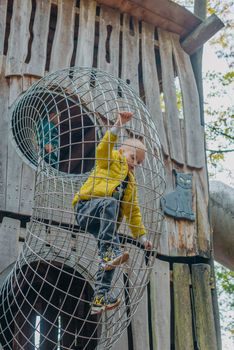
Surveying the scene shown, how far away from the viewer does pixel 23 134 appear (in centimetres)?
694

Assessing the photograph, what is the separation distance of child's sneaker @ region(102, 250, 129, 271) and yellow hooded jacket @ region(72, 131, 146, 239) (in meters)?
0.34

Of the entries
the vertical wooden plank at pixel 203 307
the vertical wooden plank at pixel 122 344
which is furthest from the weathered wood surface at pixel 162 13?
the vertical wooden plank at pixel 122 344

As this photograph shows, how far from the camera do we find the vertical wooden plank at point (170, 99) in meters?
8.21

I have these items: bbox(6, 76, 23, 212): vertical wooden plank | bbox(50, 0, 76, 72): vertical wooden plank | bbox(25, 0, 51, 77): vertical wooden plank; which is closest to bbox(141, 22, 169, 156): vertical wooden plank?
bbox(50, 0, 76, 72): vertical wooden plank

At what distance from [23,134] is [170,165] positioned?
1984 mm

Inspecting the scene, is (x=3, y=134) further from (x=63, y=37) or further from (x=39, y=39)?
(x=63, y=37)

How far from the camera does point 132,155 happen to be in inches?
213

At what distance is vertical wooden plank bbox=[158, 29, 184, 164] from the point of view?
8.21 meters

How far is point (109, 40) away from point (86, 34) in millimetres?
408

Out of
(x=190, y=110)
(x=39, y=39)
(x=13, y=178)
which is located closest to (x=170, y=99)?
(x=190, y=110)

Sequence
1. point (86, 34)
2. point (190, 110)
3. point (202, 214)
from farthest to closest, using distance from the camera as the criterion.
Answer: point (190, 110), point (86, 34), point (202, 214)

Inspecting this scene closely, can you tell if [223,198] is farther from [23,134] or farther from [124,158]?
[124,158]

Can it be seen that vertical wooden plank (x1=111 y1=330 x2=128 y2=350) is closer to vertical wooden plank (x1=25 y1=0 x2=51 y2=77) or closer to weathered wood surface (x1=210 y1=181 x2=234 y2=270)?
weathered wood surface (x1=210 y1=181 x2=234 y2=270)

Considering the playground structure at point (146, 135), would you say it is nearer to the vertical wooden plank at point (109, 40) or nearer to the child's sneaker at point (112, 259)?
the vertical wooden plank at point (109, 40)
